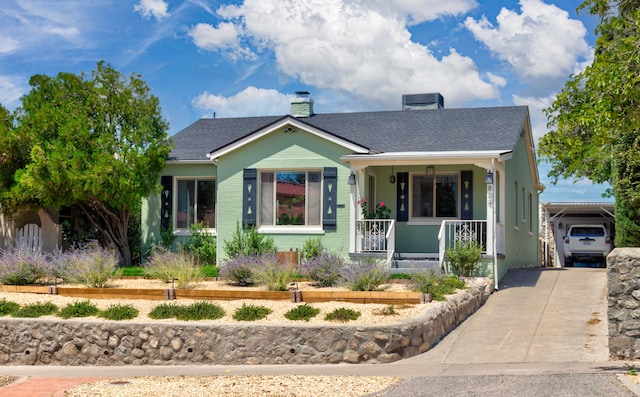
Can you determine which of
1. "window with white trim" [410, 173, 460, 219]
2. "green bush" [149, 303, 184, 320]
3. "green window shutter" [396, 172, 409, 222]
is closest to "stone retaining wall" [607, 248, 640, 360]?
"green bush" [149, 303, 184, 320]

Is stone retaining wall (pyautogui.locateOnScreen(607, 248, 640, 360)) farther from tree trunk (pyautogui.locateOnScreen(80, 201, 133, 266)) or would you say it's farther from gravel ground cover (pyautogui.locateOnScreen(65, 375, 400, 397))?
tree trunk (pyautogui.locateOnScreen(80, 201, 133, 266))

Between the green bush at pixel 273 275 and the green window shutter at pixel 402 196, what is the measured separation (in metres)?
5.42

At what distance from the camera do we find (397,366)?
1061 cm

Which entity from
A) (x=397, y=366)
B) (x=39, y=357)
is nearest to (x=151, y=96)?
(x=39, y=357)

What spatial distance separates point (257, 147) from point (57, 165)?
4.91m

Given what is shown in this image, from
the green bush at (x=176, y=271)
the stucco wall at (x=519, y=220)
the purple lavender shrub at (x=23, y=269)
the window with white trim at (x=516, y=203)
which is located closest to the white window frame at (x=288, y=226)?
the green bush at (x=176, y=271)

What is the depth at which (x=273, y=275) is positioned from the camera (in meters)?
14.2

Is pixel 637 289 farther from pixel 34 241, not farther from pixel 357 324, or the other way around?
pixel 34 241

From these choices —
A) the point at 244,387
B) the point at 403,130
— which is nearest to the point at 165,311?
the point at 244,387

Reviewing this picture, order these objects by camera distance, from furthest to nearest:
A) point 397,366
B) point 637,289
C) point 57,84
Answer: point 57,84 → point 397,366 → point 637,289

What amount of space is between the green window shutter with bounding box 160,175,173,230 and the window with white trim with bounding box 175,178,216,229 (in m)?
0.20

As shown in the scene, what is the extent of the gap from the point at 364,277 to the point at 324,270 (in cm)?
149

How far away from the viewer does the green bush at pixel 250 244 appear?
18625 millimetres

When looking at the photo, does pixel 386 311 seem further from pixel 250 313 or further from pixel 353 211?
pixel 353 211
